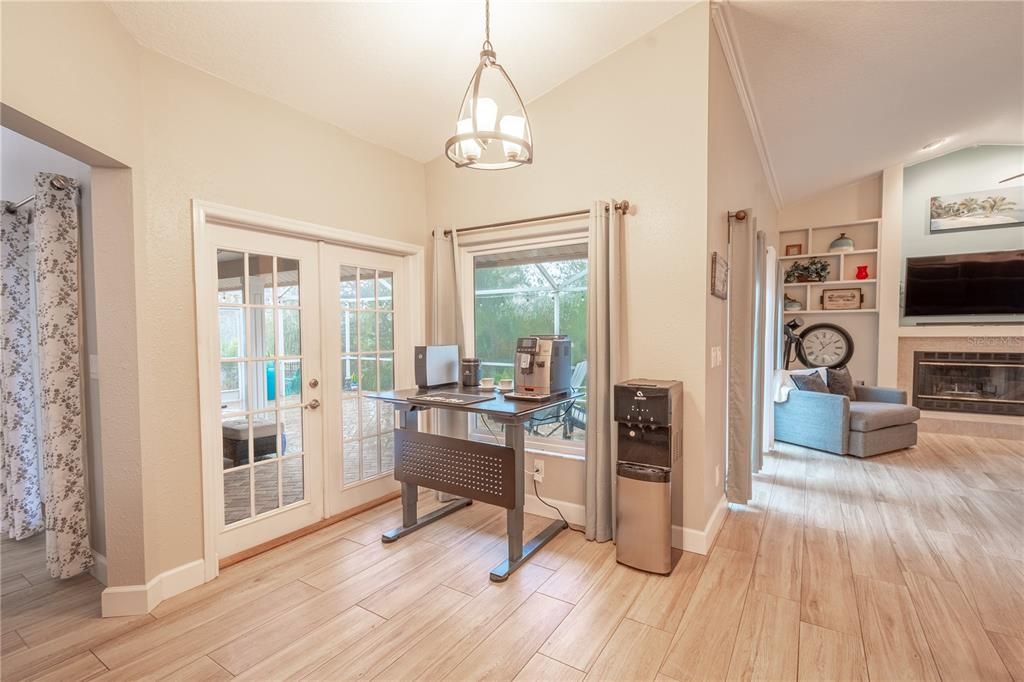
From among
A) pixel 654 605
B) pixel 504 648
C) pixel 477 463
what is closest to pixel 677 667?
pixel 654 605

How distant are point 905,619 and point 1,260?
16.7ft

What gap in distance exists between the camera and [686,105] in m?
2.42

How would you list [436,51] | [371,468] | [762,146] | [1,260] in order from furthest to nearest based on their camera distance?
[762,146]
[371,468]
[1,260]
[436,51]

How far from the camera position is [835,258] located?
585 cm

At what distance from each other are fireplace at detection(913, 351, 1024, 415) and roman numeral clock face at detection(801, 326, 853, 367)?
2.31 feet

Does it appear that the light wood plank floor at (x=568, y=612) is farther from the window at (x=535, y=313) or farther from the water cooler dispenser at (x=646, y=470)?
the window at (x=535, y=313)

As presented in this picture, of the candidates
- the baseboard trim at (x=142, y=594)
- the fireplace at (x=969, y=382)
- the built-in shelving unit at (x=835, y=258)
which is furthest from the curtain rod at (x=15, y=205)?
the fireplace at (x=969, y=382)

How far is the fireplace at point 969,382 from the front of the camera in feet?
16.2

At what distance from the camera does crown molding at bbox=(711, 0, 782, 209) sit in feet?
7.90

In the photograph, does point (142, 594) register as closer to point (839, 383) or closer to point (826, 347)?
point (839, 383)

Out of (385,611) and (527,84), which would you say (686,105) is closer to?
(527,84)

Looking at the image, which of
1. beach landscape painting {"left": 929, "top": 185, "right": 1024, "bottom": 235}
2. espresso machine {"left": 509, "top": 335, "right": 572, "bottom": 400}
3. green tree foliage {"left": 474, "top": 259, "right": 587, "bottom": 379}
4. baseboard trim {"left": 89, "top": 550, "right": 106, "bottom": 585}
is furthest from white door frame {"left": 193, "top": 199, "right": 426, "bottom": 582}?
beach landscape painting {"left": 929, "top": 185, "right": 1024, "bottom": 235}

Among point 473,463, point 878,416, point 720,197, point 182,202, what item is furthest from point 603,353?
point 878,416

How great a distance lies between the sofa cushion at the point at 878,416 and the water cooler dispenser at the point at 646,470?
3084mm
